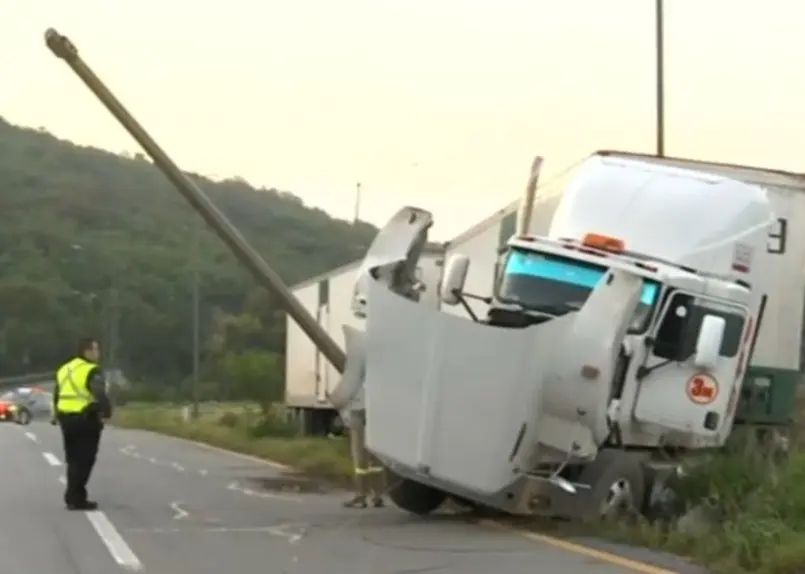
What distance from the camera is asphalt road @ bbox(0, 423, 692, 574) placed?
35.8 ft

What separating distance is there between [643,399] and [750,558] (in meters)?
3.06

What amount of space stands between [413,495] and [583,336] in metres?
2.79

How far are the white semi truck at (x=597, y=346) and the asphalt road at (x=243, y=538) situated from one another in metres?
0.59

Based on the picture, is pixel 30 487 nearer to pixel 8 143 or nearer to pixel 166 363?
pixel 166 363

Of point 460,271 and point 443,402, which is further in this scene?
point 460,271

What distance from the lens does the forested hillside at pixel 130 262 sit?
344 feet

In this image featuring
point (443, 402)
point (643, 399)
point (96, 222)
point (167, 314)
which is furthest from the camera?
point (96, 222)

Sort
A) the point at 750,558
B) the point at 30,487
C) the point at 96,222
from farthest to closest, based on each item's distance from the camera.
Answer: the point at 96,222 → the point at 30,487 → the point at 750,558

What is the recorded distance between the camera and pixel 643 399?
13.2 m

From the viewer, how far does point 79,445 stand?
14914 millimetres

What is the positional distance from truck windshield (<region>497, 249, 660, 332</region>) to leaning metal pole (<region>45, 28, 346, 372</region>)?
238 centimetres

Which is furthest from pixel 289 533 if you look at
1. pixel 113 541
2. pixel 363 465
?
pixel 363 465

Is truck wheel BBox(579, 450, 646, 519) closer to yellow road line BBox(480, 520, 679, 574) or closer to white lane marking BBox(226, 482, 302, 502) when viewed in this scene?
yellow road line BBox(480, 520, 679, 574)

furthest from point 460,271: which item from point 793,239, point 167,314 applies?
point 167,314
